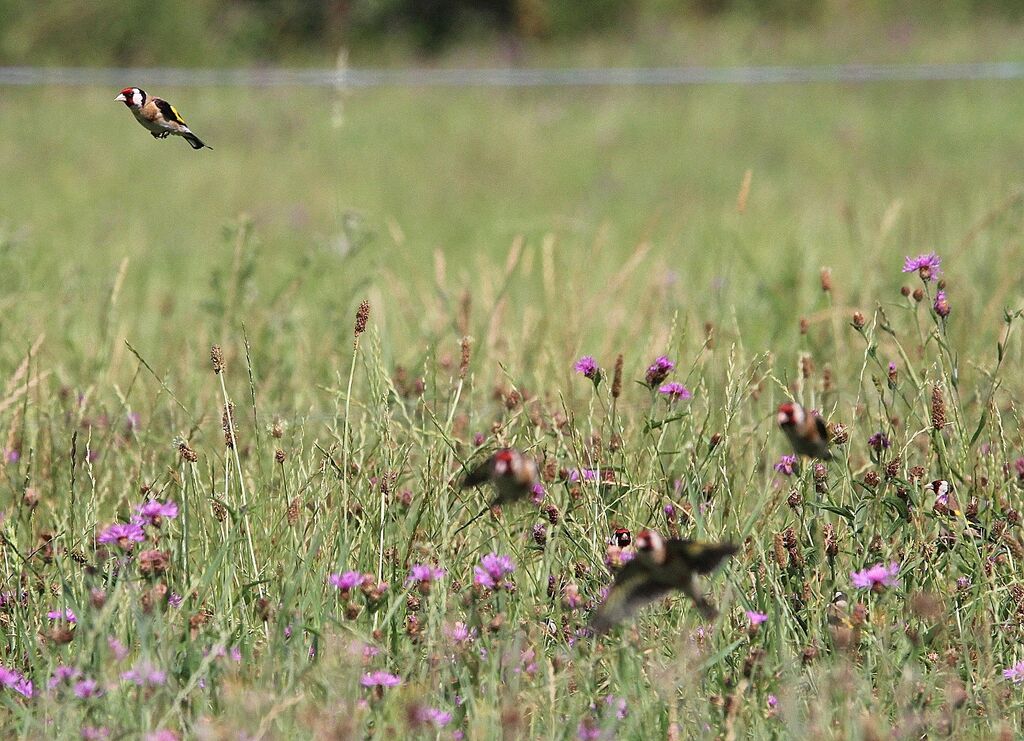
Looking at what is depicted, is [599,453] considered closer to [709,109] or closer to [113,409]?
[113,409]

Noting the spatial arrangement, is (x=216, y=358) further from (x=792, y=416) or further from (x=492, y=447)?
(x=792, y=416)

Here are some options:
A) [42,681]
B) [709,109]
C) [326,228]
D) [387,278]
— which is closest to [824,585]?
[42,681]

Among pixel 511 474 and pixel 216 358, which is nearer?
pixel 511 474

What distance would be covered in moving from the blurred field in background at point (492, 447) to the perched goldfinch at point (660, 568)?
0.07 metres

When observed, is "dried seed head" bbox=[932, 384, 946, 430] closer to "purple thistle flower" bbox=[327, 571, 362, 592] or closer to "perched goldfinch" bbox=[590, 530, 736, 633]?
"perched goldfinch" bbox=[590, 530, 736, 633]

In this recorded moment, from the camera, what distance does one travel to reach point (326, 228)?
8.47 metres

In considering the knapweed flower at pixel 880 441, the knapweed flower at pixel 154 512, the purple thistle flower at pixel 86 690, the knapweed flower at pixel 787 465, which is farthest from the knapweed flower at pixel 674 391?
the purple thistle flower at pixel 86 690

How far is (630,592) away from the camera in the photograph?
1.91 metres

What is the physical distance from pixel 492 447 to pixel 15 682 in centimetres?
95

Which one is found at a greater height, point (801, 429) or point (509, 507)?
point (801, 429)

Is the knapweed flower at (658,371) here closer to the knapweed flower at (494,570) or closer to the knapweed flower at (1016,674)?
the knapweed flower at (494,570)

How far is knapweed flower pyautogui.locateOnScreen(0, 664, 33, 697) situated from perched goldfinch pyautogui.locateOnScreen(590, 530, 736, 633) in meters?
0.85

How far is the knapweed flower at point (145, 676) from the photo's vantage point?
1748 millimetres

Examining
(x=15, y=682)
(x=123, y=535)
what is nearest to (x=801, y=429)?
(x=123, y=535)
